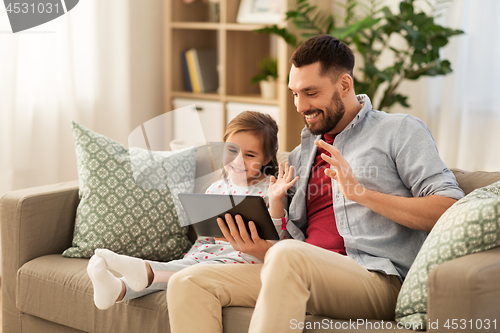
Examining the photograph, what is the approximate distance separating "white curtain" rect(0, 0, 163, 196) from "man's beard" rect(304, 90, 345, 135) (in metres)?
1.63

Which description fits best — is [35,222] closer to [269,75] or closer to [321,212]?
[321,212]

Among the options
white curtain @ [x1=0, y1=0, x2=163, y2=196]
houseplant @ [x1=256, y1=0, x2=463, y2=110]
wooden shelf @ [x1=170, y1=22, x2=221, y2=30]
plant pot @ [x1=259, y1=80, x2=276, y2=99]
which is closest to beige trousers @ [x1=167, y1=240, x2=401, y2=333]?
houseplant @ [x1=256, y1=0, x2=463, y2=110]

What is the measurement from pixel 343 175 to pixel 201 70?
214 cm

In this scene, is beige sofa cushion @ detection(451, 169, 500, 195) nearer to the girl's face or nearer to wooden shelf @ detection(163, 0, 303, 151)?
the girl's face

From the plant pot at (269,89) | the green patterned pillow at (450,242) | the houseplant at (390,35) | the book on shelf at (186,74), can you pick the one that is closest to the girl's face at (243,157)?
the green patterned pillow at (450,242)

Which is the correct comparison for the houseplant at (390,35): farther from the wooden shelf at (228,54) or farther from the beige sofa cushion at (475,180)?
the beige sofa cushion at (475,180)

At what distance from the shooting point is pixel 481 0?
2.63 metres

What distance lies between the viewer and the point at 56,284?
1.67 m

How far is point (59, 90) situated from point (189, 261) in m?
1.57

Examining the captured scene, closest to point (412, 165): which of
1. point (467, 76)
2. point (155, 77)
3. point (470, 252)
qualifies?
point (470, 252)

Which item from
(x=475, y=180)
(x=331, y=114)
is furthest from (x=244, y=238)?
(x=475, y=180)

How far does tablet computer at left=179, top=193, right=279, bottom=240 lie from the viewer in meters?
1.37

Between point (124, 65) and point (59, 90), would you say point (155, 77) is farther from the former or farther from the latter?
point (59, 90)

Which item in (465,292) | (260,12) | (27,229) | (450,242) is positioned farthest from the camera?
(260,12)
